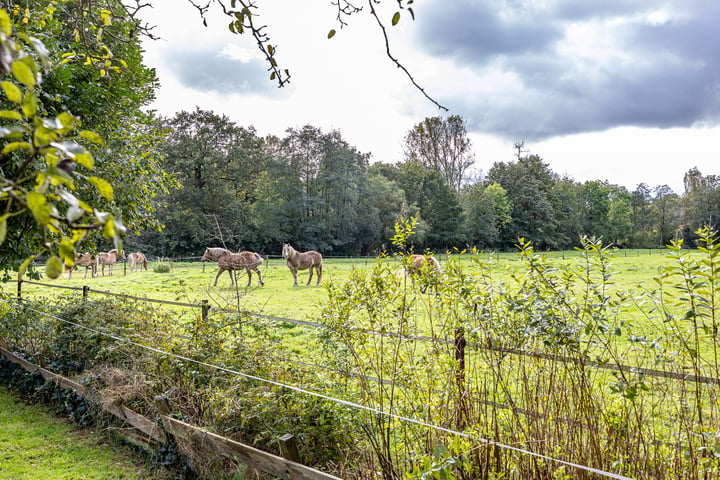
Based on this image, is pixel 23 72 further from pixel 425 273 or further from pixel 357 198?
pixel 357 198

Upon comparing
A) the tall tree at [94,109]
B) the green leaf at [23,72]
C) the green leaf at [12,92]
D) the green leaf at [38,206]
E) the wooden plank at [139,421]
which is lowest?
the wooden plank at [139,421]

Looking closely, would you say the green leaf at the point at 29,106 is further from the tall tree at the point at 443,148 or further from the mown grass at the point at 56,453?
the tall tree at the point at 443,148

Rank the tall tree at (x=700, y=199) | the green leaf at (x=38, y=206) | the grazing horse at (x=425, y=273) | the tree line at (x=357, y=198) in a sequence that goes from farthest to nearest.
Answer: the tall tree at (x=700, y=199)
the tree line at (x=357, y=198)
the grazing horse at (x=425, y=273)
the green leaf at (x=38, y=206)

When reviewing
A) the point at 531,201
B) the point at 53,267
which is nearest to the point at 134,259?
the point at 53,267

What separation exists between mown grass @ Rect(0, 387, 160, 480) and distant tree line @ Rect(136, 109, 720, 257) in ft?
67.0

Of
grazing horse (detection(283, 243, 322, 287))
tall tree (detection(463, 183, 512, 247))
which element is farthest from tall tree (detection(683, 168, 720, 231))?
grazing horse (detection(283, 243, 322, 287))

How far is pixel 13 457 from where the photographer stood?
3.99 metres

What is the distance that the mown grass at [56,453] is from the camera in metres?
3.74

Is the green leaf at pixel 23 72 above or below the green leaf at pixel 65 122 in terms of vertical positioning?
above

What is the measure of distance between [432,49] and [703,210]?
60103 millimetres

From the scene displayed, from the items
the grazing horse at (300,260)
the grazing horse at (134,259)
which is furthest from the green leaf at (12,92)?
the grazing horse at (134,259)

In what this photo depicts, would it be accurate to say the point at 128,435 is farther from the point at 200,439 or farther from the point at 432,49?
the point at 432,49

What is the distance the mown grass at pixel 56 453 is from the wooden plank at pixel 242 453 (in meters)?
0.57

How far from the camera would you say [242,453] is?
2.99 m
